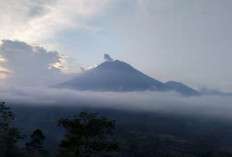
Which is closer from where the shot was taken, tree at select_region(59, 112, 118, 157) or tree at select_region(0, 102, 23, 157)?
tree at select_region(59, 112, 118, 157)

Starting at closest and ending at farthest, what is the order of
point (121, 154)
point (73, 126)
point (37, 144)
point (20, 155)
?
point (73, 126) < point (20, 155) < point (37, 144) < point (121, 154)

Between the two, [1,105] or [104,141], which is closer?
[104,141]

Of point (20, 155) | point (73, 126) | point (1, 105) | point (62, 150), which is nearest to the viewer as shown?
point (73, 126)

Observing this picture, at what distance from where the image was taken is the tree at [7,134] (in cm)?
6169

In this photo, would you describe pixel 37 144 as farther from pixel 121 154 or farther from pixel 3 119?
pixel 121 154

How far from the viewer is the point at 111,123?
4759 centimetres

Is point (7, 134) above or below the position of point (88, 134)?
below

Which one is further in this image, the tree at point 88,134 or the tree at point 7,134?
the tree at point 7,134

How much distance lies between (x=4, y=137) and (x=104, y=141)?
91.5 ft

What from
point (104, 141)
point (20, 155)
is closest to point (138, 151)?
point (20, 155)

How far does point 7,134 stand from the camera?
63469 millimetres

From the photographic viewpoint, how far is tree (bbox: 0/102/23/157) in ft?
202

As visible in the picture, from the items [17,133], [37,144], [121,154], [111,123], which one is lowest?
[121,154]

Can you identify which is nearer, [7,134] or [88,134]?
[88,134]
